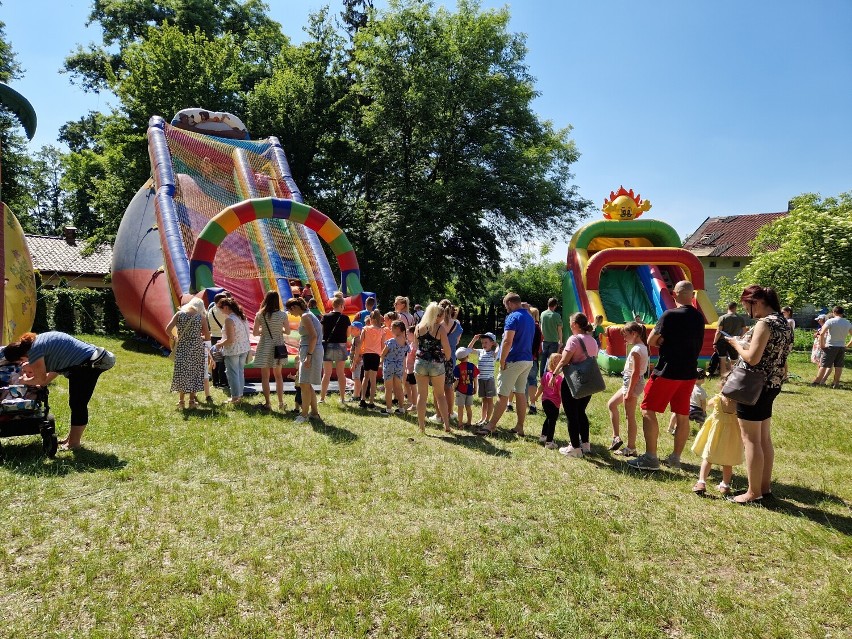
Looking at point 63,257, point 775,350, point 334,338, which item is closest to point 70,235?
point 63,257

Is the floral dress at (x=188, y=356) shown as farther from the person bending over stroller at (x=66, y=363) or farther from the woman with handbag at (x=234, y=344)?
the person bending over stroller at (x=66, y=363)

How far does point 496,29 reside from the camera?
73.5 ft

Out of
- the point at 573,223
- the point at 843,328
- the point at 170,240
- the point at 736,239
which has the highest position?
the point at 736,239

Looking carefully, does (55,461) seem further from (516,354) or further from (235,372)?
(516,354)

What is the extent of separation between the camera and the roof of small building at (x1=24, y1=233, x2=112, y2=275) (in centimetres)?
3059

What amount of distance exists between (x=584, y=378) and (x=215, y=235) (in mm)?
7634

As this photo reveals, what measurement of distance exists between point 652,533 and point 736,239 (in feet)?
140

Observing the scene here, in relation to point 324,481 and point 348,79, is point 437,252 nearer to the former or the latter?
point 348,79

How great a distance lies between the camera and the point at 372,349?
819 centimetres

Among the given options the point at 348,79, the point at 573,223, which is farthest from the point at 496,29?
the point at 573,223

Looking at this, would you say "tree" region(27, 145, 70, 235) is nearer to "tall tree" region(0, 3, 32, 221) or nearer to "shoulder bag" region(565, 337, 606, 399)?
"tall tree" region(0, 3, 32, 221)

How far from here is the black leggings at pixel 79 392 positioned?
5363 millimetres

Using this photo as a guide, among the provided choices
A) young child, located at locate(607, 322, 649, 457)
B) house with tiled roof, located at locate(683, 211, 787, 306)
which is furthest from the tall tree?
house with tiled roof, located at locate(683, 211, 787, 306)

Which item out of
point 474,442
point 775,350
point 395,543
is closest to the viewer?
point 395,543
